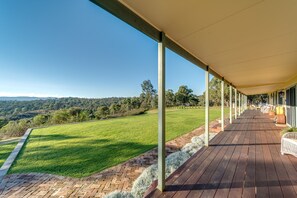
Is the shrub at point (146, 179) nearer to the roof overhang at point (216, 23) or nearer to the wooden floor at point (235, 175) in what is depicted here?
the wooden floor at point (235, 175)

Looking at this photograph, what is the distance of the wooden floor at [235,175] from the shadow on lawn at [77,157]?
9.31 feet

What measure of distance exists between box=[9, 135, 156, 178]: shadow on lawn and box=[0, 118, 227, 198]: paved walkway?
0.32 meters

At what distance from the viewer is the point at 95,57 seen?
2842 cm

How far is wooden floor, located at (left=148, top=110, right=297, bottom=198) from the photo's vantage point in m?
2.33

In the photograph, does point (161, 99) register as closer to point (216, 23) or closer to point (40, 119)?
point (216, 23)

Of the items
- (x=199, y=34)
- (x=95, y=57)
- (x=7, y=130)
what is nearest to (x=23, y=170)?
(x=199, y=34)

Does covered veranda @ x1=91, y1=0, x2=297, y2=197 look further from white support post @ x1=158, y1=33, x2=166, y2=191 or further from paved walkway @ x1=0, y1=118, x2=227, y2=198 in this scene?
paved walkway @ x1=0, y1=118, x2=227, y2=198

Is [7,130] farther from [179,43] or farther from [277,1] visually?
[277,1]

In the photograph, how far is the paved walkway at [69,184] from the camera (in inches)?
142

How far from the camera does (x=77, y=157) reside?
5965mm

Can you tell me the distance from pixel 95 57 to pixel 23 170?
84.4 feet

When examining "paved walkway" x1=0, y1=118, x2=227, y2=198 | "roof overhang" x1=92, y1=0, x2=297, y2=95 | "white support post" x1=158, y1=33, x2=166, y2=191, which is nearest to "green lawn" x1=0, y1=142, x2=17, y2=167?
"paved walkway" x1=0, y1=118, x2=227, y2=198

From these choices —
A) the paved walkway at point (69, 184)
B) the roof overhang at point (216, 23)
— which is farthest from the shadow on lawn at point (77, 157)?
the roof overhang at point (216, 23)

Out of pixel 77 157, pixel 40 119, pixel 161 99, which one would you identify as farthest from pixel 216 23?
pixel 40 119
